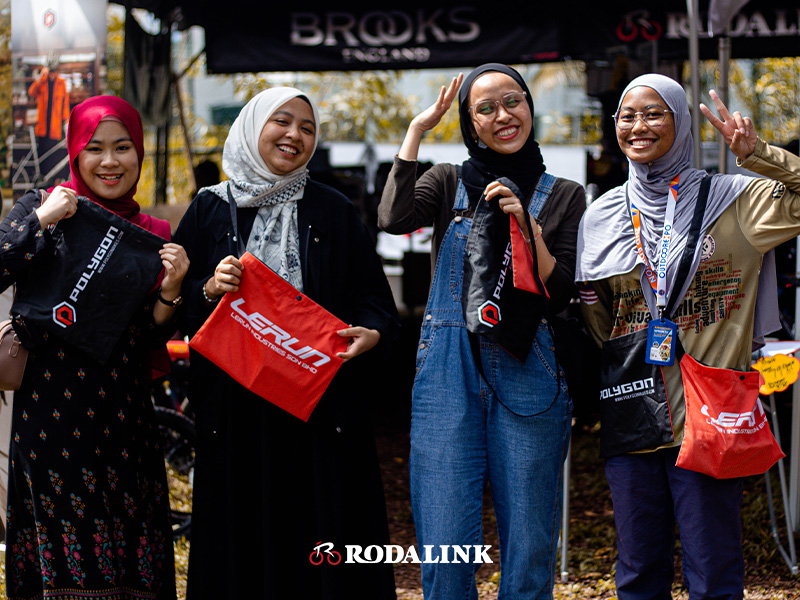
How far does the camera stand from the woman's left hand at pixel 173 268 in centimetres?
280

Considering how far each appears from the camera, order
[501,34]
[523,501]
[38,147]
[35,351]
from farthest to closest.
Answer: [501,34]
[38,147]
[35,351]
[523,501]

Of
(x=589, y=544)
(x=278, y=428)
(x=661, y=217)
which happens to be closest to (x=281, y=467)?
(x=278, y=428)

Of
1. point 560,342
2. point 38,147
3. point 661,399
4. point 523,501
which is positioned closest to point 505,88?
point 560,342

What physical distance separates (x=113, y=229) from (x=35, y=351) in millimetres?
475

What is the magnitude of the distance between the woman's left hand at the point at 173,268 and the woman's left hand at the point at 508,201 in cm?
103

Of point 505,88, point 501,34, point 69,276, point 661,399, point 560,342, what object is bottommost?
point 661,399

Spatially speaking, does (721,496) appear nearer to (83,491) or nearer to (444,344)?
(444,344)

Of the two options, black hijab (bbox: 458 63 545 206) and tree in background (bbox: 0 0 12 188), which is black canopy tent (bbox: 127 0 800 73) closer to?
tree in background (bbox: 0 0 12 188)

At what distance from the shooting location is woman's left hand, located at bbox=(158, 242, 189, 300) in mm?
2803

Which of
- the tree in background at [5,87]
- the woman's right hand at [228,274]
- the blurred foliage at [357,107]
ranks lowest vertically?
the woman's right hand at [228,274]

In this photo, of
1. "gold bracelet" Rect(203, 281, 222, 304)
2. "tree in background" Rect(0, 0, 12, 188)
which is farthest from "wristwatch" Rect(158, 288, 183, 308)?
"tree in background" Rect(0, 0, 12, 188)

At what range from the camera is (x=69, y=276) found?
282cm

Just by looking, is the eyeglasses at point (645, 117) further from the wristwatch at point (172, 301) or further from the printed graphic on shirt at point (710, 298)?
the wristwatch at point (172, 301)

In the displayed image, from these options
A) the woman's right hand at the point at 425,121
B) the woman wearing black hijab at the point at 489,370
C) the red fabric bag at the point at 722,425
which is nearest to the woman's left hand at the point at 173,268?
the woman wearing black hijab at the point at 489,370
